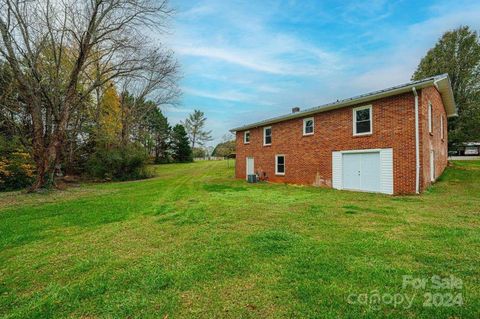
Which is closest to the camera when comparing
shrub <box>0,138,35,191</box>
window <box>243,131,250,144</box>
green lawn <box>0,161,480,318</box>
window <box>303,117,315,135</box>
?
green lawn <box>0,161,480,318</box>

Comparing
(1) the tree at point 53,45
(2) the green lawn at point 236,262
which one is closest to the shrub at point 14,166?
(1) the tree at point 53,45

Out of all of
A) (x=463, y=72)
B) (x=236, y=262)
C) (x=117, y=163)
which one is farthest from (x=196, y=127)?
(x=236, y=262)

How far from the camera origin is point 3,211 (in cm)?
784

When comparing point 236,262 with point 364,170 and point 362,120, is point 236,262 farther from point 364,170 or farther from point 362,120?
point 362,120

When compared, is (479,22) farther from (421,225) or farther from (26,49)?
(26,49)

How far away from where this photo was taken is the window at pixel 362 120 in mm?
11234

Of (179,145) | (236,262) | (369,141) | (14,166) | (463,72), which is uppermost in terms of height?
(463,72)

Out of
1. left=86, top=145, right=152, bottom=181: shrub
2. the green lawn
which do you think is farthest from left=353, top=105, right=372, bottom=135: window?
left=86, top=145, right=152, bottom=181: shrub

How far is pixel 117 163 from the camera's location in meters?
20.3

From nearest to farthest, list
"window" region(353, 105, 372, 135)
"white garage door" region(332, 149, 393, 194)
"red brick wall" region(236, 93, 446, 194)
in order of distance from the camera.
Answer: "red brick wall" region(236, 93, 446, 194) < "white garage door" region(332, 149, 393, 194) < "window" region(353, 105, 372, 135)

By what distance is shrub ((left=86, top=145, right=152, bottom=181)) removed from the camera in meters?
20.0

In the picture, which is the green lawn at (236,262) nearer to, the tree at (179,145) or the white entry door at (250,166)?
the white entry door at (250,166)

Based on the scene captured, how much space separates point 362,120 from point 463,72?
785 inches

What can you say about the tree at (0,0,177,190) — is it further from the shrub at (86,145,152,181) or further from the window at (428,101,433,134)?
the window at (428,101,433,134)
